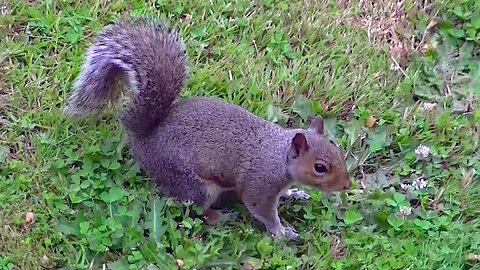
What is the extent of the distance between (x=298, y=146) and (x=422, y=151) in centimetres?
69

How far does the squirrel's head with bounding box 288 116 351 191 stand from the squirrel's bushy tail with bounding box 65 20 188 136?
0.50 meters

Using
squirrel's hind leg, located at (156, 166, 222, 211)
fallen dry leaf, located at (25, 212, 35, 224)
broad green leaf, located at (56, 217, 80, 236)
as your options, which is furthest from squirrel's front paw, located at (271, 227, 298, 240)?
fallen dry leaf, located at (25, 212, 35, 224)

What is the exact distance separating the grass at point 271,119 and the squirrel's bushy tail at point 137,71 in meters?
0.22

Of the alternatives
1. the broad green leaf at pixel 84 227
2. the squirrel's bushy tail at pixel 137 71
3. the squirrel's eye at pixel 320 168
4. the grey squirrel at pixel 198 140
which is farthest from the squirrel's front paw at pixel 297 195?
the broad green leaf at pixel 84 227

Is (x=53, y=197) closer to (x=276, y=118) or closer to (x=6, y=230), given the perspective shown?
(x=6, y=230)

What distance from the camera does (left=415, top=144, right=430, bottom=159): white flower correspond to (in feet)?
10.9

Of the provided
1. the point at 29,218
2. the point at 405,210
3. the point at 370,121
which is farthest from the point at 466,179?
the point at 29,218

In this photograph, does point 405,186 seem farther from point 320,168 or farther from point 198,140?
point 198,140

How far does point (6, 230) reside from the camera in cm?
292

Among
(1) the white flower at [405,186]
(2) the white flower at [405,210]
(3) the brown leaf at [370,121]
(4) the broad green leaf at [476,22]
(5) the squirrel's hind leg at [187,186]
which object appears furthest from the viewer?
(4) the broad green leaf at [476,22]

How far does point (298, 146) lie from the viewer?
9.45ft

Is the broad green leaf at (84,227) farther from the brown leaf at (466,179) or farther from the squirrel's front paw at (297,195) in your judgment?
the brown leaf at (466,179)

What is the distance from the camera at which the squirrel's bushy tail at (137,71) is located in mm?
2990

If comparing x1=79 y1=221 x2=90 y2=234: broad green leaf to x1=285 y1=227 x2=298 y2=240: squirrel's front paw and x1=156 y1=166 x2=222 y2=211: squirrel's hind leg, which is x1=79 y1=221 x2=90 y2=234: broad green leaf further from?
x1=285 y1=227 x2=298 y2=240: squirrel's front paw
